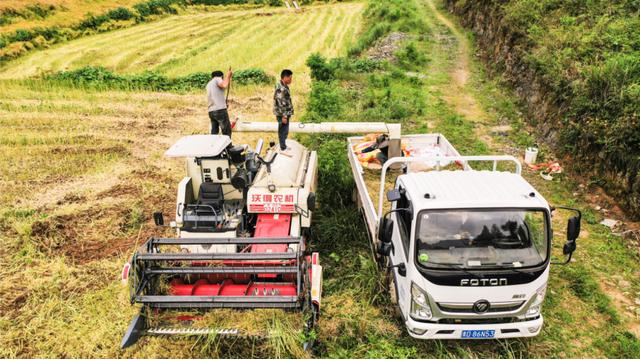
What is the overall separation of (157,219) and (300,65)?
16.3 meters

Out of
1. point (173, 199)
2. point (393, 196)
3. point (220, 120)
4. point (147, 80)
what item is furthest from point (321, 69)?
point (393, 196)

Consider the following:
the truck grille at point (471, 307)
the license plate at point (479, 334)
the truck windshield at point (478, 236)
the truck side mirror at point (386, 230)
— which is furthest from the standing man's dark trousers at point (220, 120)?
the license plate at point (479, 334)

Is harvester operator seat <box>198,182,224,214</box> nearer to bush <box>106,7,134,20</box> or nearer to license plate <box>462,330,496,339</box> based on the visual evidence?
license plate <box>462,330,496,339</box>

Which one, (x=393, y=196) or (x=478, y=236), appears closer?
(x=478, y=236)

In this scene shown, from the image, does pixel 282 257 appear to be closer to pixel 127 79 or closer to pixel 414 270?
pixel 414 270

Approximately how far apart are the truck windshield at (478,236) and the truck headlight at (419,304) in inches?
14.5

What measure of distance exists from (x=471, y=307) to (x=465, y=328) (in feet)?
0.92

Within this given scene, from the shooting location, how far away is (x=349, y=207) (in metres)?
9.28

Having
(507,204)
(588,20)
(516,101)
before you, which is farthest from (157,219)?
(588,20)

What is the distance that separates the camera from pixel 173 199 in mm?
10305

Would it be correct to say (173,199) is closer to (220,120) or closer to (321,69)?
(220,120)

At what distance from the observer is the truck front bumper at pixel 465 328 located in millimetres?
5414

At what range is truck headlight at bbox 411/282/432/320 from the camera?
5.38 meters

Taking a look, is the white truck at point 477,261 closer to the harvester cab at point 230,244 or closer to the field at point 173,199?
the field at point 173,199
